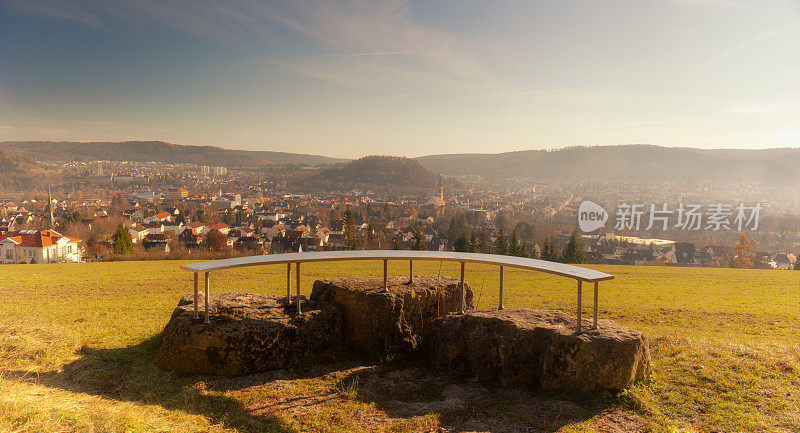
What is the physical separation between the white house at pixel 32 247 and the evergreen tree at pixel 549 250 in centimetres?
4283

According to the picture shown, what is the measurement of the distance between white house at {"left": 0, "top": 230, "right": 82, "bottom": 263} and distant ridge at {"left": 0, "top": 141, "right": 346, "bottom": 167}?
10992 millimetres

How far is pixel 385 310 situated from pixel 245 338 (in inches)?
99.0

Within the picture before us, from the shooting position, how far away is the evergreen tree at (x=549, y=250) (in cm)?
4559

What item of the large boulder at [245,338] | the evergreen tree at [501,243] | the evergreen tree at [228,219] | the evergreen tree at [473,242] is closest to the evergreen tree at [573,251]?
the evergreen tree at [501,243]

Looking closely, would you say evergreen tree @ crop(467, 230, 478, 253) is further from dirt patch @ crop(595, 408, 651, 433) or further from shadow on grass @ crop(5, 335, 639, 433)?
dirt patch @ crop(595, 408, 651, 433)

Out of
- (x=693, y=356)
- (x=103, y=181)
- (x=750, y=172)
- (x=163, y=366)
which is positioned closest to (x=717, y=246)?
(x=750, y=172)

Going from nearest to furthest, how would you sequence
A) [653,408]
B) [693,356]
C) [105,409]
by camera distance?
[105,409] < [653,408] < [693,356]

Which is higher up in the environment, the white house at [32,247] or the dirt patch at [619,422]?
the dirt patch at [619,422]

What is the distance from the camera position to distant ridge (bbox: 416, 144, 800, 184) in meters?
71.9

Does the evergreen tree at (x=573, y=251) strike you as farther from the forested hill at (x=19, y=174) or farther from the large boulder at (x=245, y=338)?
the forested hill at (x=19, y=174)

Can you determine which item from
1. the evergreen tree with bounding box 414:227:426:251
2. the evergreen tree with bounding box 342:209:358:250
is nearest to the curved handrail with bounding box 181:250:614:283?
the evergreen tree with bounding box 342:209:358:250

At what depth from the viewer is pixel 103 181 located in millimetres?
51125

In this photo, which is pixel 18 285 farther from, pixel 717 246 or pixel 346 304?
pixel 717 246

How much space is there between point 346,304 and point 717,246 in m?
57.9
